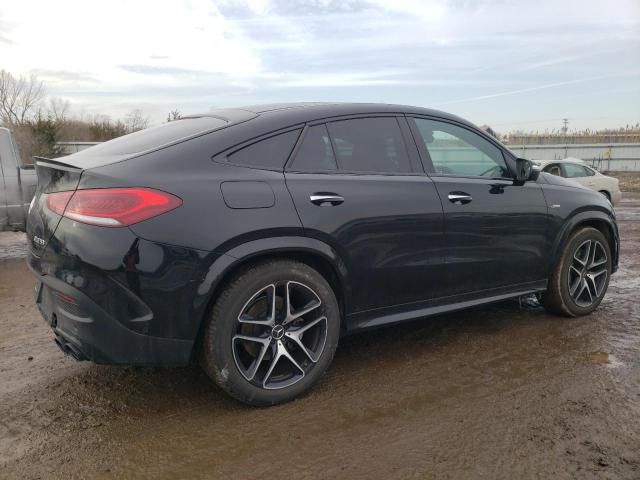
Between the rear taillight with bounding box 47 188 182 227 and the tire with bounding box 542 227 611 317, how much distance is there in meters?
3.25

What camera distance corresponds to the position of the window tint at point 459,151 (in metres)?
3.69

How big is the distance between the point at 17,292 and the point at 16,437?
11.1ft

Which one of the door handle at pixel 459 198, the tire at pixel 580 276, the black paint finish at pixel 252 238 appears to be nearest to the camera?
the black paint finish at pixel 252 238

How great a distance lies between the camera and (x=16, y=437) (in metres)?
2.64

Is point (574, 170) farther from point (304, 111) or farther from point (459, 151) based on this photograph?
point (304, 111)

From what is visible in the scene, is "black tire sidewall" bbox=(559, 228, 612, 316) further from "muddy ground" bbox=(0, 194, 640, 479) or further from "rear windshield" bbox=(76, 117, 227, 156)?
"rear windshield" bbox=(76, 117, 227, 156)

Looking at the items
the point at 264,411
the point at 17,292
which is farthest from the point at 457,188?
the point at 17,292

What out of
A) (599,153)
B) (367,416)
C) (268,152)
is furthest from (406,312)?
(599,153)

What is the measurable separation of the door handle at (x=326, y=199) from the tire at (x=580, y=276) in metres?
2.30

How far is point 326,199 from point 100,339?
4.58ft

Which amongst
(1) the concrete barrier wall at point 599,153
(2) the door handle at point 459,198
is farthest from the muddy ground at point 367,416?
(1) the concrete barrier wall at point 599,153

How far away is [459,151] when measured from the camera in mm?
3900

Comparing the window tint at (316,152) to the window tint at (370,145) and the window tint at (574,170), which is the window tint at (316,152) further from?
the window tint at (574,170)

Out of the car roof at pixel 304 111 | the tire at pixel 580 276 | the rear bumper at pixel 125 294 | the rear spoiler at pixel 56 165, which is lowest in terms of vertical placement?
the tire at pixel 580 276
